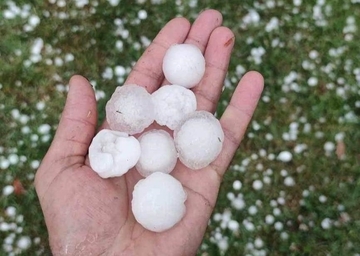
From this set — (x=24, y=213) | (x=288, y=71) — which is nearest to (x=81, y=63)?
(x=24, y=213)

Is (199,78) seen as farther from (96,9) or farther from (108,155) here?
(96,9)

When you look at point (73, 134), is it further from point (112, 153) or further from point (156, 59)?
point (156, 59)

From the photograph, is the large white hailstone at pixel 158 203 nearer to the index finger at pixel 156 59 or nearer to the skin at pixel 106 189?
the skin at pixel 106 189

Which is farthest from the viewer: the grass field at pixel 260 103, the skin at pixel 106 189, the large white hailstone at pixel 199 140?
the grass field at pixel 260 103

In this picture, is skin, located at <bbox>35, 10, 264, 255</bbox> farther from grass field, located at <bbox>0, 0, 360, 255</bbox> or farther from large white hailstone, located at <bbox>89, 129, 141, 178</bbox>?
grass field, located at <bbox>0, 0, 360, 255</bbox>

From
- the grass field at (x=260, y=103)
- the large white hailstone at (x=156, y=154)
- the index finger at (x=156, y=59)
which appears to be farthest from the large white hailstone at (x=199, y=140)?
the grass field at (x=260, y=103)
